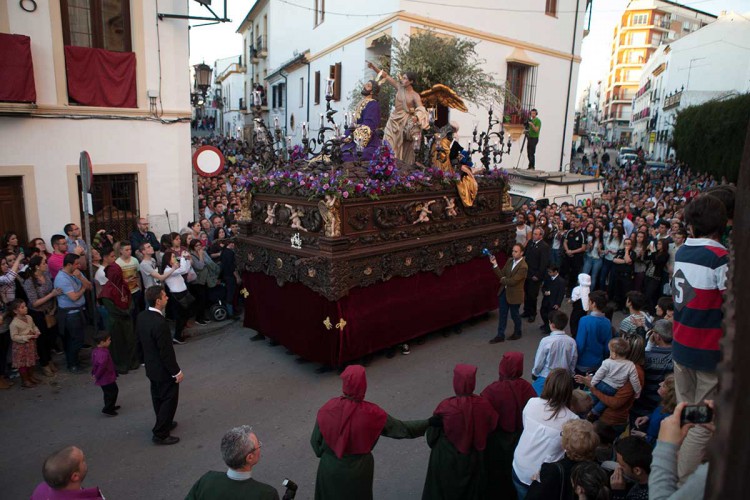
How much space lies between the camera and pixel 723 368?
0.83m

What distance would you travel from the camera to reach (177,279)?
820 cm

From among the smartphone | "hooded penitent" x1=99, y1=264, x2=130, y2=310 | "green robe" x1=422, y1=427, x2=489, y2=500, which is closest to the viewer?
the smartphone

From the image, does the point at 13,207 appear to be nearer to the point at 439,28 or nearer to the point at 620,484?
the point at 620,484

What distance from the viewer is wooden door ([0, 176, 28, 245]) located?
925 centimetres

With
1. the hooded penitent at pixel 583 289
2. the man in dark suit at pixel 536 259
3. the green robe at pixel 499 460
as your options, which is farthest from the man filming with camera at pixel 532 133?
the green robe at pixel 499 460

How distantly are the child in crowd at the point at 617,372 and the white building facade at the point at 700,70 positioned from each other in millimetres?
31916

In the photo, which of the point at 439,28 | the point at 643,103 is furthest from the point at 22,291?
the point at 643,103

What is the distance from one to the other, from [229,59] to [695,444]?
5505 centimetres

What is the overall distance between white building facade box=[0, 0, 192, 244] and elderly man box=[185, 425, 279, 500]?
8456mm

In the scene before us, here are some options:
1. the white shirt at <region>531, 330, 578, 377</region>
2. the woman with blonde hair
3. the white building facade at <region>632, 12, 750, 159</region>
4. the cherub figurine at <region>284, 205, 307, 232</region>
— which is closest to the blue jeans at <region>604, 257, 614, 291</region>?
the white shirt at <region>531, 330, 578, 377</region>

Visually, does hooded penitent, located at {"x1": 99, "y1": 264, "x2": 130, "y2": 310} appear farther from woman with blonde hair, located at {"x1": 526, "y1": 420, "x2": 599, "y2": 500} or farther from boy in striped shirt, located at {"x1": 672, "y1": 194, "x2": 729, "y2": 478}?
boy in striped shirt, located at {"x1": 672, "y1": 194, "x2": 729, "y2": 478}

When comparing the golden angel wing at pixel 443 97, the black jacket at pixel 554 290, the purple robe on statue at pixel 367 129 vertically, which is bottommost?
the black jacket at pixel 554 290

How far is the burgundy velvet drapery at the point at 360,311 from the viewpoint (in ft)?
23.5

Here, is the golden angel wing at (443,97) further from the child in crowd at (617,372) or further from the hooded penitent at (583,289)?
the child in crowd at (617,372)
